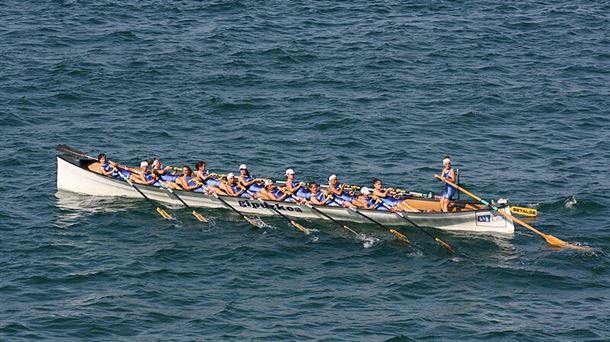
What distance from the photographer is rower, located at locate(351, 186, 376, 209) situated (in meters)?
46.1

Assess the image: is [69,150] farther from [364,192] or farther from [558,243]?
[558,243]

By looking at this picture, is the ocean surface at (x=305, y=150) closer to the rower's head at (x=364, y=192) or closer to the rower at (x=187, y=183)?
the rower at (x=187, y=183)

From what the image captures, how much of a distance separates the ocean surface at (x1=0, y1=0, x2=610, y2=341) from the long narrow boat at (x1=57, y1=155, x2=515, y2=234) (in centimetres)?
46

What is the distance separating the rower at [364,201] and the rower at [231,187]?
4.63 m

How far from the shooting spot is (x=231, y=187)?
47.7m

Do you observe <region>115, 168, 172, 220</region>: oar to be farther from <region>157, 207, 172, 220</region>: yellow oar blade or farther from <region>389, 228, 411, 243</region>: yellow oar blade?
<region>389, 228, 411, 243</region>: yellow oar blade

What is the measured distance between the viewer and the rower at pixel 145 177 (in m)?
48.7

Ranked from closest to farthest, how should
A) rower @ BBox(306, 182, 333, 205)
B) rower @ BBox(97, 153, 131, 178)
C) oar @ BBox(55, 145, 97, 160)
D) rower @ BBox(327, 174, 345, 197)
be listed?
rower @ BBox(306, 182, 333, 205) < rower @ BBox(327, 174, 345, 197) < rower @ BBox(97, 153, 131, 178) < oar @ BBox(55, 145, 97, 160)

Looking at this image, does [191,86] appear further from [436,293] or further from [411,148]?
[436,293]

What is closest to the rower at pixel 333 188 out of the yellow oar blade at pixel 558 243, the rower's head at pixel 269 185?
the rower's head at pixel 269 185

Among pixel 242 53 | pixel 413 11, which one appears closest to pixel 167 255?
pixel 242 53

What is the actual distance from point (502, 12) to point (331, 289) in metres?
35.1

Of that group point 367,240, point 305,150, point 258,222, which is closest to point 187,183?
point 258,222

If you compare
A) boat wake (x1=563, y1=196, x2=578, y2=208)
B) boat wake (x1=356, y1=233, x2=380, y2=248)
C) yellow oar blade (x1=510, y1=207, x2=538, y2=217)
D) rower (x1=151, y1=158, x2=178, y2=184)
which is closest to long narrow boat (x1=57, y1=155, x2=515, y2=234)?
yellow oar blade (x1=510, y1=207, x2=538, y2=217)
